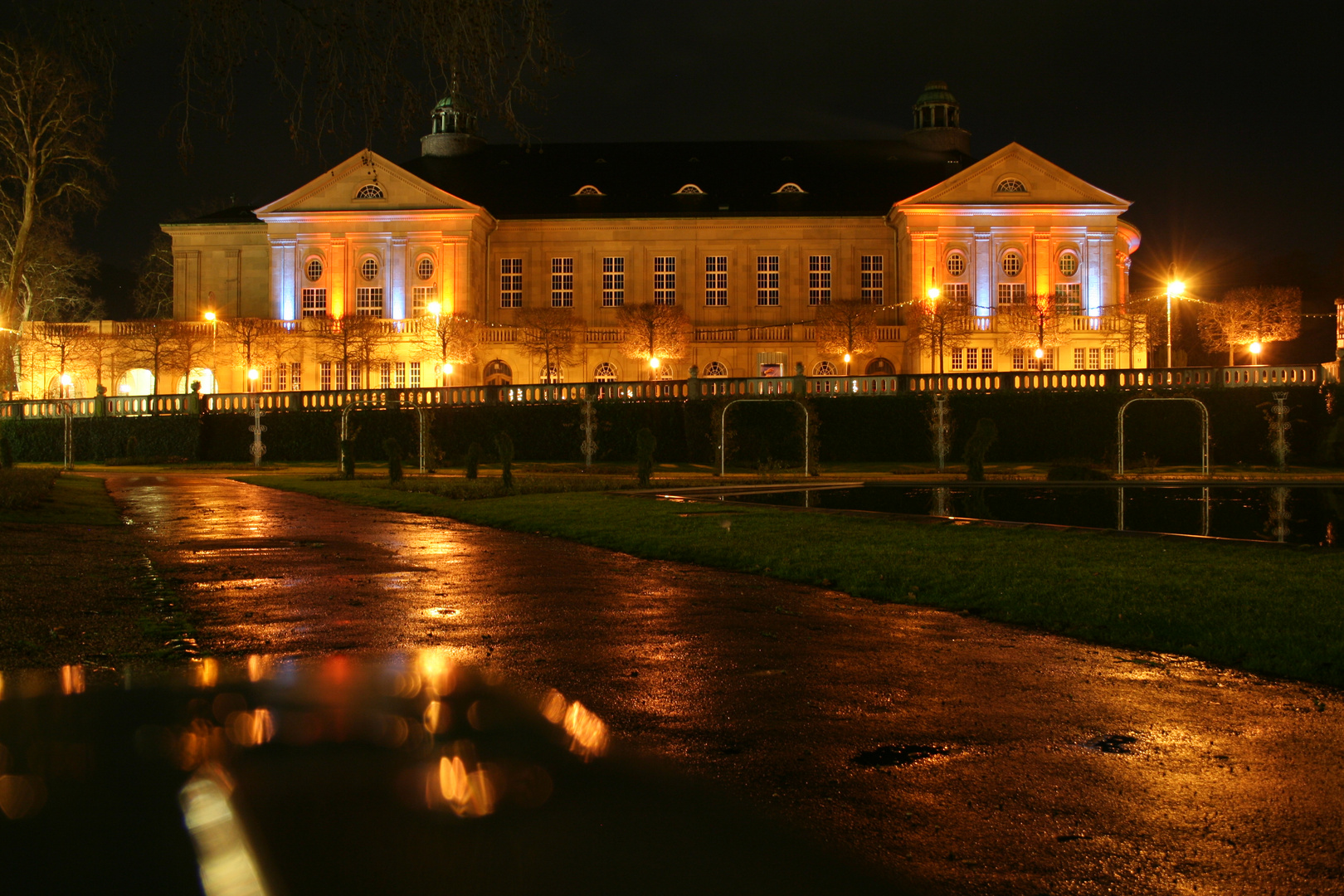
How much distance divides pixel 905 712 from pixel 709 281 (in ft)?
205

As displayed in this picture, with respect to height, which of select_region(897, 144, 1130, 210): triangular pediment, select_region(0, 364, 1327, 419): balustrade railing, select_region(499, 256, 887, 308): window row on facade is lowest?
select_region(0, 364, 1327, 419): balustrade railing

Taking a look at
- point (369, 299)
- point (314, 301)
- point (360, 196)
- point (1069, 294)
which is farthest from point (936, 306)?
point (314, 301)

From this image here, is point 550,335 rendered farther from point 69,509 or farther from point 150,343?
point 69,509

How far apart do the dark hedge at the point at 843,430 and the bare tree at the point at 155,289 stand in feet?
122

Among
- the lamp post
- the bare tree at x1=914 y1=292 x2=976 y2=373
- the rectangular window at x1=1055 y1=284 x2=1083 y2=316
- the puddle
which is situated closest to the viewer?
the puddle

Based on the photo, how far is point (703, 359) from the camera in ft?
206

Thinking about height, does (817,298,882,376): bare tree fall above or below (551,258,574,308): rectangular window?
below

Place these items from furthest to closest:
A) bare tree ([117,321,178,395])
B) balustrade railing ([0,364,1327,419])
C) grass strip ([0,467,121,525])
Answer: bare tree ([117,321,178,395]), balustrade railing ([0,364,1327,419]), grass strip ([0,467,121,525])

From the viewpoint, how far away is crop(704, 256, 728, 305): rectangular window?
221ft

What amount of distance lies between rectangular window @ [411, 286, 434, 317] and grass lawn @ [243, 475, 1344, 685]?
48.6 metres

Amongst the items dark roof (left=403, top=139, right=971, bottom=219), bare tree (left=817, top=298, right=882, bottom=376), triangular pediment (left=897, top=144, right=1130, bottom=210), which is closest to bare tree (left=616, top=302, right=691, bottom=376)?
bare tree (left=817, top=298, right=882, bottom=376)

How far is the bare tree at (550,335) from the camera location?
5872 centimetres

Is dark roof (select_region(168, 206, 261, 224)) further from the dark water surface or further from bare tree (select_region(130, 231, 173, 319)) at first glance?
the dark water surface

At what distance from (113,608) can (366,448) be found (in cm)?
3415
